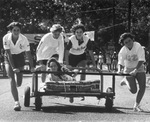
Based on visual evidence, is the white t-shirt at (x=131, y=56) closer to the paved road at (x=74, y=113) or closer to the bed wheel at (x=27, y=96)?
the paved road at (x=74, y=113)

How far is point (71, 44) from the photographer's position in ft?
34.6

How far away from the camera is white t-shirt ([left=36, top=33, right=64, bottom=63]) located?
32.5 ft

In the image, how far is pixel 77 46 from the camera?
1059 centimetres

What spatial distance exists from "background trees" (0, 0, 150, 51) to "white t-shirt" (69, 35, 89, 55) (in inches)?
1630

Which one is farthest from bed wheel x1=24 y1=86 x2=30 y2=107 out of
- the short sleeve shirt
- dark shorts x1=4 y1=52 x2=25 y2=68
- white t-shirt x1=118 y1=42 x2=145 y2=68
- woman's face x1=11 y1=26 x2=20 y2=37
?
white t-shirt x1=118 y1=42 x2=145 y2=68

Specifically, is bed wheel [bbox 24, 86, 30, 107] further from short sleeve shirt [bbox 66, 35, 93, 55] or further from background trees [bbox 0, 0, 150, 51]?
background trees [bbox 0, 0, 150, 51]

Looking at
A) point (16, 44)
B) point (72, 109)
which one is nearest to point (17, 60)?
point (16, 44)

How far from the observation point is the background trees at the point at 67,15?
2339 inches

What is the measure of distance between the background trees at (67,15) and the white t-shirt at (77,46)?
41391mm

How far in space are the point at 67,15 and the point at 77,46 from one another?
54141mm

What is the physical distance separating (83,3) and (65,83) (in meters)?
61.0

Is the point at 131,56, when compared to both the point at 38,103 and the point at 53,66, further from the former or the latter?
the point at 38,103

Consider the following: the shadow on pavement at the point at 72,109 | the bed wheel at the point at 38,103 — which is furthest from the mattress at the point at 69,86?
the shadow on pavement at the point at 72,109

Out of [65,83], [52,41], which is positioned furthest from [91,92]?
[52,41]
